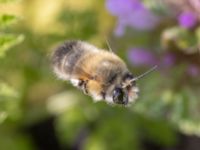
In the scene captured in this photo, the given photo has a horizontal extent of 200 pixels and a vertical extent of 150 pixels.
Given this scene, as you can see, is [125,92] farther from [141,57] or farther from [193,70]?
[141,57]

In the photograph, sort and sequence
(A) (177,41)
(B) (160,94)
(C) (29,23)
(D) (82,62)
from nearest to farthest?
1. (D) (82,62)
2. (A) (177,41)
3. (B) (160,94)
4. (C) (29,23)

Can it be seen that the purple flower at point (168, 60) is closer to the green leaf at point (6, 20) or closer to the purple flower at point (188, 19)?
the purple flower at point (188, 19)

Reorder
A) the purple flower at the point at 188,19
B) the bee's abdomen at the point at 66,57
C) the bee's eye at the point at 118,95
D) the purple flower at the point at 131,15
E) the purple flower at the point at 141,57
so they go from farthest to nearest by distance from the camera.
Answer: the purple flower at the point at 141,57
the purple flower at the point at 131,15
the purple flower at the point at 188,19
the bee's abdomen at the point at 66,57
the bee's eye at the point at 118,95

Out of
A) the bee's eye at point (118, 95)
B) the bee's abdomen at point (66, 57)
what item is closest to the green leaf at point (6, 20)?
the bee's abdomen at point (66, 57)

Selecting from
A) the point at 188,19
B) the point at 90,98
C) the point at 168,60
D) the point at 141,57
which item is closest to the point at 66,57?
the point at 188,19

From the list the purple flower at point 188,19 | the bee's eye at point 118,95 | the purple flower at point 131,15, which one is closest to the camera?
the bee's eye at point 118,95

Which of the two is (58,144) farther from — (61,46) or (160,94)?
(61,46)

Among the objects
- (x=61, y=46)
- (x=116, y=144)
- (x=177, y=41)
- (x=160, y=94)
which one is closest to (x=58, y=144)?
(x=116, y=144)

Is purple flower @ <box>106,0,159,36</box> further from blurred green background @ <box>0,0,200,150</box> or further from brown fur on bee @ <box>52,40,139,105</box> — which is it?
brown fur on bee @ <box>52,40,139,105</box>
